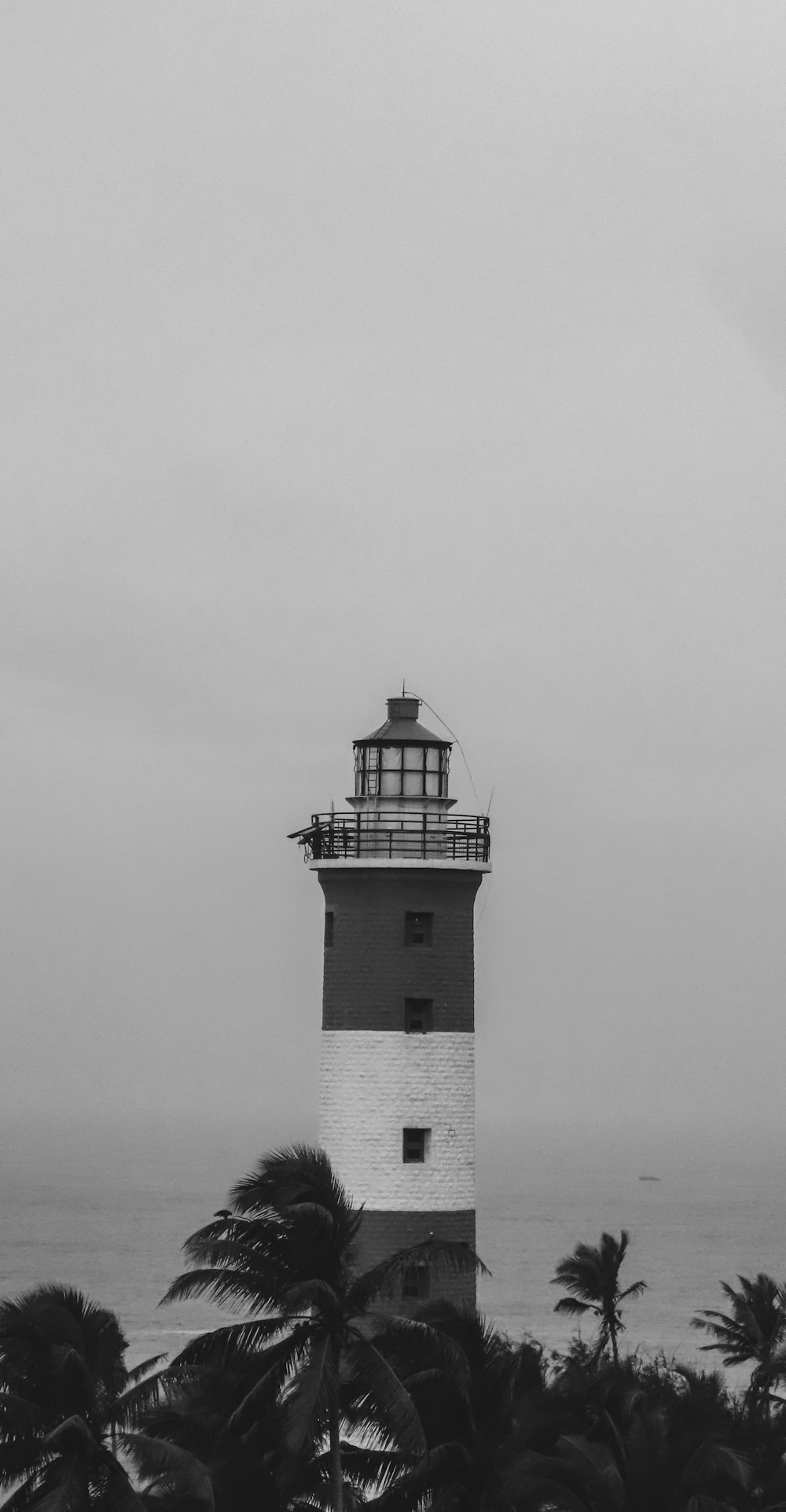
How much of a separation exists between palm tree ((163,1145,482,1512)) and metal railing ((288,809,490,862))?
11.1 metres

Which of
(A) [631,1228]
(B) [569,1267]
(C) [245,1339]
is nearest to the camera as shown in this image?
(C) [245,1339]

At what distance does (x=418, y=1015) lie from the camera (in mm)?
37188

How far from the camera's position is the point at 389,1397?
2569 cm

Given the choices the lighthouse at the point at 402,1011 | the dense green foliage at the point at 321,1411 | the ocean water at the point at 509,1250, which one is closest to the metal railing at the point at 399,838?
the lighthouse at the point at 402,1011

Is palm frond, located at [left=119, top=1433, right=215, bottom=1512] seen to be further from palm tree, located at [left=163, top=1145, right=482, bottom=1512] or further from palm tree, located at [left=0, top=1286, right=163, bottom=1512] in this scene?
palm tree, located at [left=163, top=1145, right=482, bottom=1512]

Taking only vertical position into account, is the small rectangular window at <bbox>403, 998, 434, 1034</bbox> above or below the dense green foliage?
above

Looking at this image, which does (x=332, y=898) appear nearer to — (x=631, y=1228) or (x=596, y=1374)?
(x=596, y=1374)

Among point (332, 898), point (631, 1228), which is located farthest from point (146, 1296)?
point (332, 898)

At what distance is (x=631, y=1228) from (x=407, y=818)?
415 ft

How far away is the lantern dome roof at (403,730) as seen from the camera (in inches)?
1534

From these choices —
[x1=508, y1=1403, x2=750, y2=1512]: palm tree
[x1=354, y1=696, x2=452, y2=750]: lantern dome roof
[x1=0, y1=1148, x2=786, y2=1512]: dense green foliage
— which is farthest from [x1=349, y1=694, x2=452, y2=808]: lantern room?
[x1=508, y1=1403, x2=750, y2=1512]: palm tree

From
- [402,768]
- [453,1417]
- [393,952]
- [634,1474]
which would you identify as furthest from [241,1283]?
[402,768]

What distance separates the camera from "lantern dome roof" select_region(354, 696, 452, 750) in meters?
39.0

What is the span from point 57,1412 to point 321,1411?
305 centimetres
